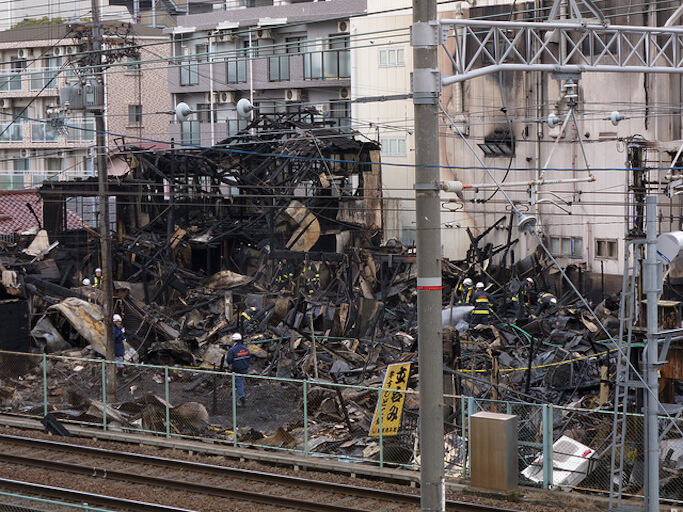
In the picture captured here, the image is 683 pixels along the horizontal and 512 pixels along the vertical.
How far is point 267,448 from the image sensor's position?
16.2 metres

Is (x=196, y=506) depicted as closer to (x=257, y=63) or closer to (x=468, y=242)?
(x=468, y=242)

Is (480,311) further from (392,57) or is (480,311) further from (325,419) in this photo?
(392,57)

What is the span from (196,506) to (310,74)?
35.9 meters

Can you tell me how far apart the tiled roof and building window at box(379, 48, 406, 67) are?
53.6ft

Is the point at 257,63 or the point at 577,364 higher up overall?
the point at 257,63

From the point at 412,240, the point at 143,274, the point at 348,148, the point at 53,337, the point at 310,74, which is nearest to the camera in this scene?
the point at 53,337

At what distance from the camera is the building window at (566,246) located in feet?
117

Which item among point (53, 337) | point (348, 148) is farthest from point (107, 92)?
point (53, 337)

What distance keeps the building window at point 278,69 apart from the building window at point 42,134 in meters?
14.4

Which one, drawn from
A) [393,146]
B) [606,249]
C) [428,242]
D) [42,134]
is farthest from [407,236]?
[428,242]

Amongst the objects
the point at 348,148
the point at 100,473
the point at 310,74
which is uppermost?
the point at 310,74

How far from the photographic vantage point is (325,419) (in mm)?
17359

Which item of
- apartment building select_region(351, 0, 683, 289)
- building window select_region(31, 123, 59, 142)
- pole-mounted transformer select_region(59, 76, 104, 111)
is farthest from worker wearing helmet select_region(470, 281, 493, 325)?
building window select_region(31, 123, 59, 142)

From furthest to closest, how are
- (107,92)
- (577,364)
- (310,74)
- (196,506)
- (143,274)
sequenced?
(107,92) < (310,74) < (143,274) < (577,364) < (196,506)
